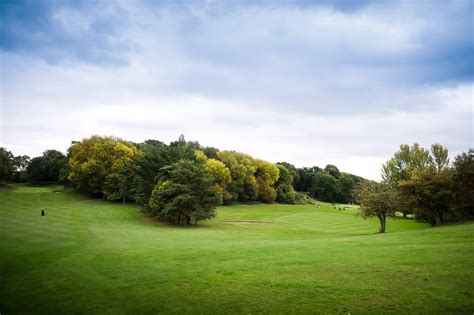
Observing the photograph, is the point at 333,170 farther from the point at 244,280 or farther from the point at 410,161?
the point at 244,280

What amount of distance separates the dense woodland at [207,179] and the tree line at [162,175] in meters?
0.14

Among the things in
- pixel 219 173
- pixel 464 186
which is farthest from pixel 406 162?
pixel 219 173

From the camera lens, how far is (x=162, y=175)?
4416cm

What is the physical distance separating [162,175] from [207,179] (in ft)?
26.6

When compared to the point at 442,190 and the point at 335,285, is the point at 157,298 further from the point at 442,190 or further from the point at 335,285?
the point at 442,190

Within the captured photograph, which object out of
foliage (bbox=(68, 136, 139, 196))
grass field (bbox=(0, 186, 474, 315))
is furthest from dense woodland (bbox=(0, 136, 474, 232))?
grass field (bbox=(0, 186, 474, 315))

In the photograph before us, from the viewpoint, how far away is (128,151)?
62.7 m

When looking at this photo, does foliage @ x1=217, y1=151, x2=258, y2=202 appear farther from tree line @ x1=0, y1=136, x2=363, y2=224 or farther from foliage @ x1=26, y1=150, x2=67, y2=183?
foliage @ x1=26, y1=150, x2=67, y2=183

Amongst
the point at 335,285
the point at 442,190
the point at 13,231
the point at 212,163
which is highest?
the point at 212,163

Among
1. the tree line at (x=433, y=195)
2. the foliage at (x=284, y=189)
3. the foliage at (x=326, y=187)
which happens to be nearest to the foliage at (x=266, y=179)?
the foliage at (x=284, y=189)

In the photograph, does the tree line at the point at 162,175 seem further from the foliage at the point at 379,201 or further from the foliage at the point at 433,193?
the foliage at the point at 433,193

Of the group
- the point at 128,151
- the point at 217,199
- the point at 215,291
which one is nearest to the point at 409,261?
the point at 215,291

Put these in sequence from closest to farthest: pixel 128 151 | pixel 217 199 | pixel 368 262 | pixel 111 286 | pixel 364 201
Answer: pixel 111 286 → pixel 368 262 → pixel 364 201 → pixel 217 199 → pixel 128 151

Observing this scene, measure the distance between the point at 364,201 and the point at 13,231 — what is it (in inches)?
1345
